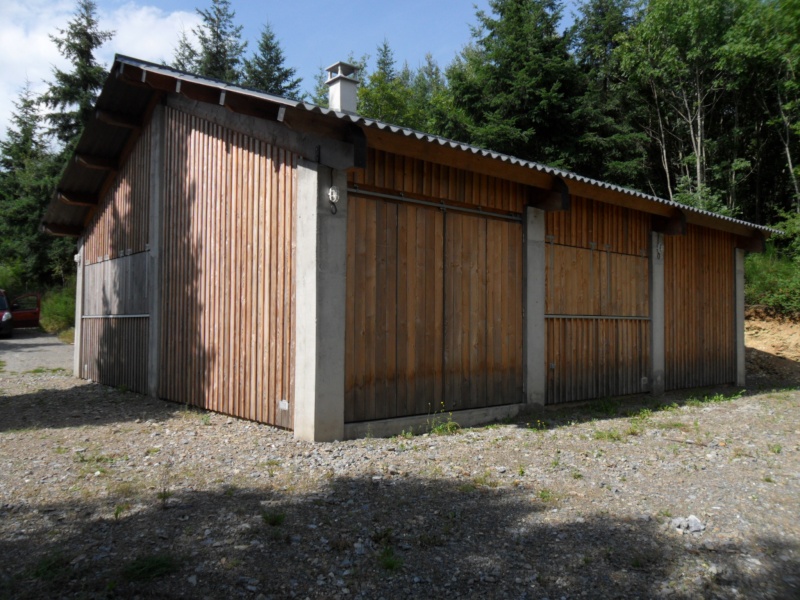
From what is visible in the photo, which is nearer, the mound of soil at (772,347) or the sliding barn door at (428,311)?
the sliding barn door at (428,311)

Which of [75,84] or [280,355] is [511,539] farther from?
[75,84]

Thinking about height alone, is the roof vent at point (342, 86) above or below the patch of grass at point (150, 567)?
above

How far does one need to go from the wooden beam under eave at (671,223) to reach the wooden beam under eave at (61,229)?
40.1 feet

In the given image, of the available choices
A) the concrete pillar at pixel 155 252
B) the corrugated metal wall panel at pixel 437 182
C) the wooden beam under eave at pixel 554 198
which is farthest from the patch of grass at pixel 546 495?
the concrete pillar at pixel 155 252

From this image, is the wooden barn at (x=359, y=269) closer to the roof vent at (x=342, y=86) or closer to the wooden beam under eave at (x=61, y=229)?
the roof vent at (x=342, y=86)

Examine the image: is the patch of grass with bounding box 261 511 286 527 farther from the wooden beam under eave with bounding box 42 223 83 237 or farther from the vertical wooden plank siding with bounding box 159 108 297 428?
the wooden beam under eave with bounding box 42 223 83 237

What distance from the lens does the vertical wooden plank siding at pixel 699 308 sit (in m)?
11.5

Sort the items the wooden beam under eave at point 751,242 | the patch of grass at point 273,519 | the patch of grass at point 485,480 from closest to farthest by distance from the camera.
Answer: the patch of grass at point 273,519 < the patch of grass at point 485,480 < the wooden beam under eave at point 751,242

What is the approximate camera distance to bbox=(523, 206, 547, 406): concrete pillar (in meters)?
8.73

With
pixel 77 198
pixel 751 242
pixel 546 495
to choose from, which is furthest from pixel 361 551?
pixel 751 242

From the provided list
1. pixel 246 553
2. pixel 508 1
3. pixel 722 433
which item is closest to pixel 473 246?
pixel 722 433

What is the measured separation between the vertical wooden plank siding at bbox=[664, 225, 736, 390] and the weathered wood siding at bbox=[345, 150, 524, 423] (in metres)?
4.28

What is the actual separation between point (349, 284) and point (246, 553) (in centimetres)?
350

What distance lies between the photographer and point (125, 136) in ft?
37.6
